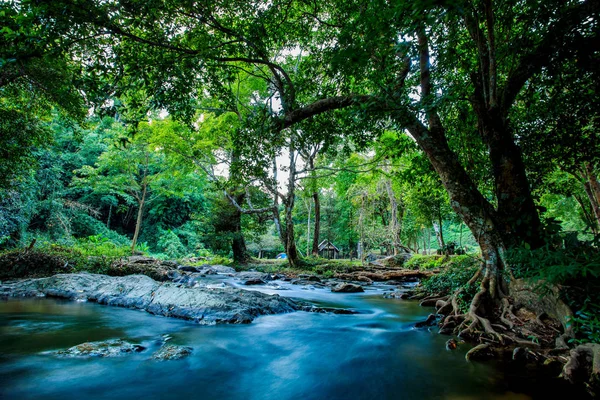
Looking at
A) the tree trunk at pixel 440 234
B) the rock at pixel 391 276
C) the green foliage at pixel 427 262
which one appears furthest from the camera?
the tree trunk at pixel 440 234

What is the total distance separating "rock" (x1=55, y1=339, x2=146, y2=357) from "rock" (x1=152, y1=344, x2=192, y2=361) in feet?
1.27

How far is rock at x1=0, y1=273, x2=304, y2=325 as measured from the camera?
19.4 feet

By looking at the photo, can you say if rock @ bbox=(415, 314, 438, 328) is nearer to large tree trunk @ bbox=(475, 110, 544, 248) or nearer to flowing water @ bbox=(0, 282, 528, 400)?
flowing water @ bbox=(0, 282, 528, 400)

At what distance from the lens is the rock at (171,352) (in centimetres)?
385

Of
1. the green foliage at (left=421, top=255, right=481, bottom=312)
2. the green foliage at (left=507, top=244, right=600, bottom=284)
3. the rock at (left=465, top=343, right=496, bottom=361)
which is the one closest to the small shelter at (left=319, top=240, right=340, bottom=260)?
the green foliage at (left=421, top=255, right=481, bottom=312)

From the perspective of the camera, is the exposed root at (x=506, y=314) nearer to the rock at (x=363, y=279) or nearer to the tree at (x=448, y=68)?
the tree at (x=448, y=68)

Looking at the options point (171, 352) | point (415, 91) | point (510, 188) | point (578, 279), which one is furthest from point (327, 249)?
point (171, 352)

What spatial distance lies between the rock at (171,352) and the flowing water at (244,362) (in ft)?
0.38

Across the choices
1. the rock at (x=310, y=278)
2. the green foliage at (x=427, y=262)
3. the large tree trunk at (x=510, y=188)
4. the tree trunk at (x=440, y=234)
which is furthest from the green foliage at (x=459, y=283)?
the tree trunk at (x=440, y=234)

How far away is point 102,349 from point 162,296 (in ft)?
9.62

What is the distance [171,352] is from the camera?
156 inches

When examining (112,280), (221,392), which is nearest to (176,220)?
(112,280)

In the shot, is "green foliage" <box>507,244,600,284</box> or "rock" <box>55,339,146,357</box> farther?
"rock" <box>55,339,146,357</box>

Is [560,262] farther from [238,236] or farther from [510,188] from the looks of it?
[238,236]
